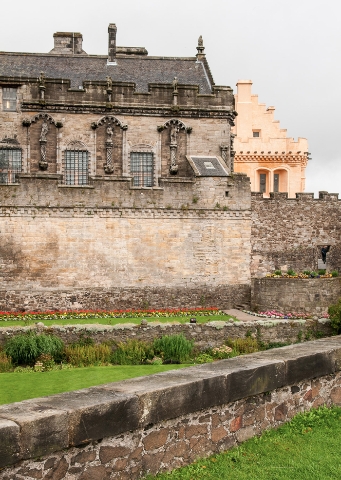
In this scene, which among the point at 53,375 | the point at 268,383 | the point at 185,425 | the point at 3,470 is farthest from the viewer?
the point at 53,375

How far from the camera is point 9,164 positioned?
32281 mm

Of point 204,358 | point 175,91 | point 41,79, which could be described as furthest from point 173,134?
point 204,358

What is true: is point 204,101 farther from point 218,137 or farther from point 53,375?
point 53,375

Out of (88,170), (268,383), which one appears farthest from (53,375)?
(88,170)

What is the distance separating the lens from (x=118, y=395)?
5.56 m

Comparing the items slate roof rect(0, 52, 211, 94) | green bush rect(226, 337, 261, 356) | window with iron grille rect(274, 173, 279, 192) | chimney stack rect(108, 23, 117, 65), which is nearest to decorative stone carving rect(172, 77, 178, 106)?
slate roof rect(0, 52, 211, 94)

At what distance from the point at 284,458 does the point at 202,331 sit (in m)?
14.3

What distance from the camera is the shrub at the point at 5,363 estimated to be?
682 inches

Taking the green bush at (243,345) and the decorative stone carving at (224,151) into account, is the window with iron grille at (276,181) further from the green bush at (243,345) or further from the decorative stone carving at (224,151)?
the green bush at (243,345)

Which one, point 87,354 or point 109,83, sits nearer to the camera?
point 87,354

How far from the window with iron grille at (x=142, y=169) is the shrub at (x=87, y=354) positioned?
1587 cm

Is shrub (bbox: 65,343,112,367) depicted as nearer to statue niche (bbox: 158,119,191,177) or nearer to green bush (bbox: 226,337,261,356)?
green bush (bbox: 226,337,261,356)

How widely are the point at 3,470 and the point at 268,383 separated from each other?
130 inches

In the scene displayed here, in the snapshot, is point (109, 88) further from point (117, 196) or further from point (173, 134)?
point (117, 196)
